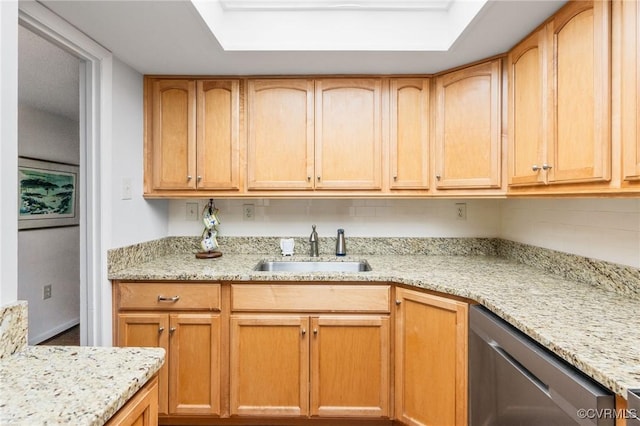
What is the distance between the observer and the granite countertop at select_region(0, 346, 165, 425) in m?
0.66

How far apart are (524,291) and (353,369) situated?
92 centimetres

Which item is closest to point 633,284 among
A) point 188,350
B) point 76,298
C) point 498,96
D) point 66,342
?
point 498,96

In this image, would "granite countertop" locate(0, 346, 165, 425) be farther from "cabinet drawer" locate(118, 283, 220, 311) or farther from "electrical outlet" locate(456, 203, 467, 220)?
"electrical outlet" locate(456, 203, 467, 220)

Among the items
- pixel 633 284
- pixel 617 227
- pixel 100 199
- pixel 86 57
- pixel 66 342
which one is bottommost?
pixel 66 342

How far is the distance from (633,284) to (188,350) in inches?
80.5

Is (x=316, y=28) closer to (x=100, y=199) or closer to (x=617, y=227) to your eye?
(x=100, y=199)

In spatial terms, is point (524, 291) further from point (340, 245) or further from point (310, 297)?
point (340, 245)

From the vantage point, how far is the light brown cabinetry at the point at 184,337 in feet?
6.04

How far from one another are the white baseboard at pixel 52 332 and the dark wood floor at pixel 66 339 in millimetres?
31

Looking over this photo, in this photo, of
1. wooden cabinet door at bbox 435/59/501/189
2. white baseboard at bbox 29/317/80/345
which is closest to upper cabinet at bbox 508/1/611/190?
wooden cabinet door at bbox 435/59/501/189

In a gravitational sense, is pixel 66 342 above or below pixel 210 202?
below

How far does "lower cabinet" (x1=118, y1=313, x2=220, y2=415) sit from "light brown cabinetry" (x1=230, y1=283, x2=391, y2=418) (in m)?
0.11

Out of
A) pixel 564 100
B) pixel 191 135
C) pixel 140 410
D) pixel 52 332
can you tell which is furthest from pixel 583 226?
pixel 52 332

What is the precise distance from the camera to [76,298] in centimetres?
361
